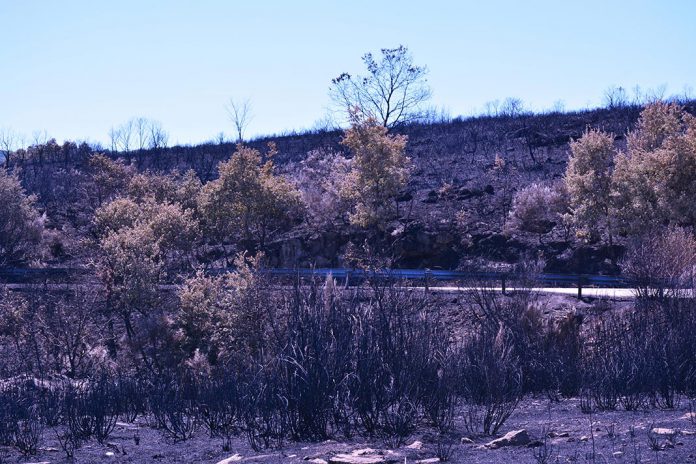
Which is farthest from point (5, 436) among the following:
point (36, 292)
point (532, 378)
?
point (36, 292)

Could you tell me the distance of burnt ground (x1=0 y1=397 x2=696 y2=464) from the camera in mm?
7723

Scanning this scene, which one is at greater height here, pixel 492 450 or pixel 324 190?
pixel 324 190

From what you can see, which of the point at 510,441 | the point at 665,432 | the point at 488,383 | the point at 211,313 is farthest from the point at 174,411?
the point at 211,313

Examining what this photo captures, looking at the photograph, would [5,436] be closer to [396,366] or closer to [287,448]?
[287,448]

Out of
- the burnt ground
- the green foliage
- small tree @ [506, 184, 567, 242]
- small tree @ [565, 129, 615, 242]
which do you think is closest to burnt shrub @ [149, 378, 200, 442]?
the burnt ground

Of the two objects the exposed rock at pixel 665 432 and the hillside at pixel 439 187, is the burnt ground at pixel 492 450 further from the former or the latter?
the hillside at pixel 439 187

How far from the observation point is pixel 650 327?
50.3 ft

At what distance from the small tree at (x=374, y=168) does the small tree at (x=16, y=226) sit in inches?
790

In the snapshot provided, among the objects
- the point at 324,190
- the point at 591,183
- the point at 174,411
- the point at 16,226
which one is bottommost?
the point at 174,411

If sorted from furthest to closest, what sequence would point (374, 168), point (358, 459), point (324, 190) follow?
point (324, 190) < point (374, 168) < point (358, 459)

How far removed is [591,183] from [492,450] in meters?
29.6

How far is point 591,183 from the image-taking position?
3625 centimetres

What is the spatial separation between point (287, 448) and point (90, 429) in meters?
2.99

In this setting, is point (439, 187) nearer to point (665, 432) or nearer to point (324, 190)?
point (324, 190)
